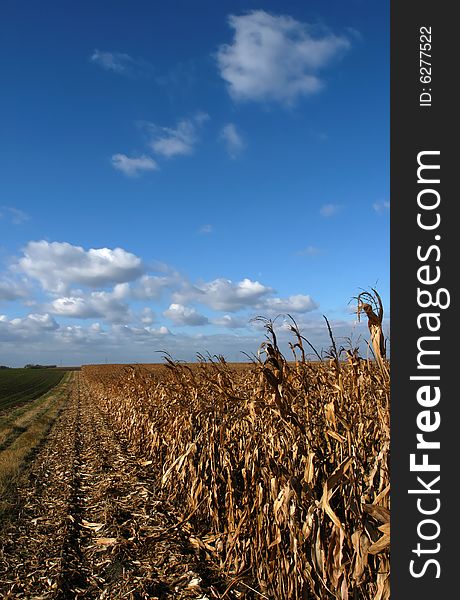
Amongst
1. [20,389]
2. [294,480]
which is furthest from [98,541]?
[20,389]

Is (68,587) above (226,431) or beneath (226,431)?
beneath

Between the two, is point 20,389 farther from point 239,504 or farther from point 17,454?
point 239,504

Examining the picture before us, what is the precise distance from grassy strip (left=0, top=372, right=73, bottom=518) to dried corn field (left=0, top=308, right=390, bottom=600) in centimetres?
25

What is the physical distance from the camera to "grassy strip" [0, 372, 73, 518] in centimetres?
922

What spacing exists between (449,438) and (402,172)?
1.35 metres

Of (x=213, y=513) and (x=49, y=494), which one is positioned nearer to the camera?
(x=213, y=513)

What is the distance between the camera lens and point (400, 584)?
218cm

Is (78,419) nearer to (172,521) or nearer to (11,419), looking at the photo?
(11,419)

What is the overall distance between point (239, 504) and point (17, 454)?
10100 mm

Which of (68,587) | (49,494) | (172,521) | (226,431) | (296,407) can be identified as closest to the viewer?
(296,407)

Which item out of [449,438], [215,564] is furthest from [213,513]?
[449,438]

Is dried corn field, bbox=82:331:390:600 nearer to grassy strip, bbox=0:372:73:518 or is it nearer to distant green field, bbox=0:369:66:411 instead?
grassy strip, bbox=0:372:73:518

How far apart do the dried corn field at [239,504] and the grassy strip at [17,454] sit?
25 centimetres

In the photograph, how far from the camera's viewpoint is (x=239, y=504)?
17.9ft
